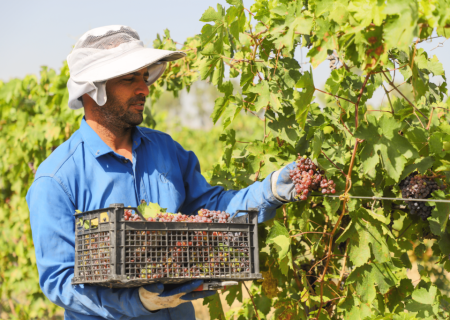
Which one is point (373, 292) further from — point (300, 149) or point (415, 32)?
point (415, 32)

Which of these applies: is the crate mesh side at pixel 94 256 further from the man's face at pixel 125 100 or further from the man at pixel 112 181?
the man's face at pixel 125 100

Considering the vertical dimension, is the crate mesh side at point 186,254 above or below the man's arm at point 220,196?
below

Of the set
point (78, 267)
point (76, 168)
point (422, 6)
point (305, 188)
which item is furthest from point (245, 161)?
point (422, 6)

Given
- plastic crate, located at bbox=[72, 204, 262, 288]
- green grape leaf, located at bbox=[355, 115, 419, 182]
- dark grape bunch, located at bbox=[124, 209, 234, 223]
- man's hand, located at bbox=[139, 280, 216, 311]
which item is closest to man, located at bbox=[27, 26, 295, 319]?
man's hand, located at bbox=[139, 280, 216, 311]

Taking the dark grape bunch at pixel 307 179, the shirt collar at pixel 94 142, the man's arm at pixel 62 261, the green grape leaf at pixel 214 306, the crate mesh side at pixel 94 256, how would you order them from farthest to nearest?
the green grape leaf at pixel 214 306
the shirt collar at pixel 94 142
the dark grape bunch at pixel 307 179
the man's arm at pixel 62 261
the crate mesh side at pixel 94 256

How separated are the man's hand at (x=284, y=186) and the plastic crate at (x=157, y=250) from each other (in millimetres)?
296

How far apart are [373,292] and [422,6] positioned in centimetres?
131

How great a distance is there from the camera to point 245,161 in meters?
3.01

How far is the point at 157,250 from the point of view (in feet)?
6.15

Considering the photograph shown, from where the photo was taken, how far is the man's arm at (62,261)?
80.9 inches

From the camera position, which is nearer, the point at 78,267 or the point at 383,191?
the point at 78,267

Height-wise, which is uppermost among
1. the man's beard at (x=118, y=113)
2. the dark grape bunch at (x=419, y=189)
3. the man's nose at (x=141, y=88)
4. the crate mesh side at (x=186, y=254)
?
the man's nose at (x=141, y=88)

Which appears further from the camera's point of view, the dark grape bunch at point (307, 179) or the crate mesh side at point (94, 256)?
the dark grape bunch at point (307, 179)

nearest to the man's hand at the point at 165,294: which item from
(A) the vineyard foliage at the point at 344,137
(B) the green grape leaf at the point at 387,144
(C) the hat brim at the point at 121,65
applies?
(A) the vineyard foliage at the point at 344,137
